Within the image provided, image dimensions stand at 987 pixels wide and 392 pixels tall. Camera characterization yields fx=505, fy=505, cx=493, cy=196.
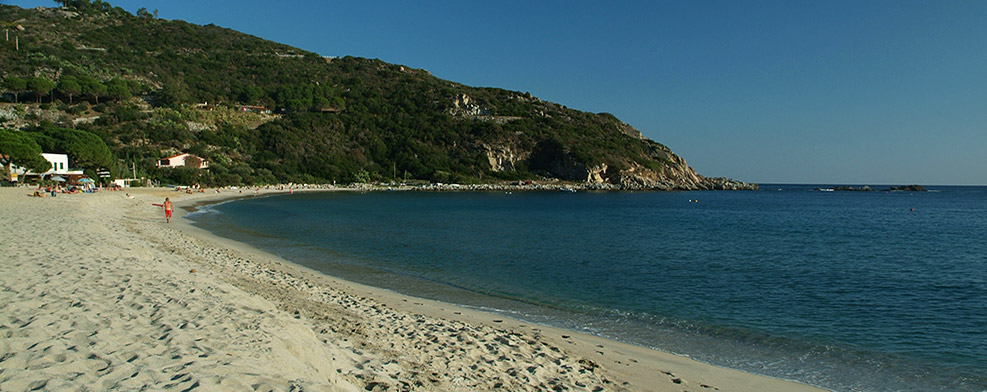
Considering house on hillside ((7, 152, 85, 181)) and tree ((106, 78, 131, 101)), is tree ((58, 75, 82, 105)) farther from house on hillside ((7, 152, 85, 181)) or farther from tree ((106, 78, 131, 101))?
house on hillside ((7, 152, 85, 181))

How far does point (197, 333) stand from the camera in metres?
5.31

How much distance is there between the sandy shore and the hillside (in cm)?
5407

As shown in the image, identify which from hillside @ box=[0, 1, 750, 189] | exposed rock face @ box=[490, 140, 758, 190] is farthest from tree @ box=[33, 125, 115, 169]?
exposed rock face @ box=[490, 140, 758, 190]

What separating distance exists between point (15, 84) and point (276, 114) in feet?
109

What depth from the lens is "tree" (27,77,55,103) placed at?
67.0 m

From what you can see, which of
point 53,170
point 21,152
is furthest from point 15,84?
point 21,152

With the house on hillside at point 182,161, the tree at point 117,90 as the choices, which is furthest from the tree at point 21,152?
the tree at point 117,90

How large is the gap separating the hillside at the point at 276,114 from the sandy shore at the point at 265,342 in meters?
54.1

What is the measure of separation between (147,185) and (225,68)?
58428mm

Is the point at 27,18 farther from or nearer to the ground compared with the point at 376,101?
farther from the ground

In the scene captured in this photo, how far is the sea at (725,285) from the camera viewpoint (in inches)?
287

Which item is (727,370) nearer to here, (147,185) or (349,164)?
(147,185)

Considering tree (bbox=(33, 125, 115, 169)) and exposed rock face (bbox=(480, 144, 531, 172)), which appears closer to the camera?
tree (bbox=(33, 125, 115, 169))

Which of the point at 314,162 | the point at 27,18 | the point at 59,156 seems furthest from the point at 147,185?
the point at 27,18
